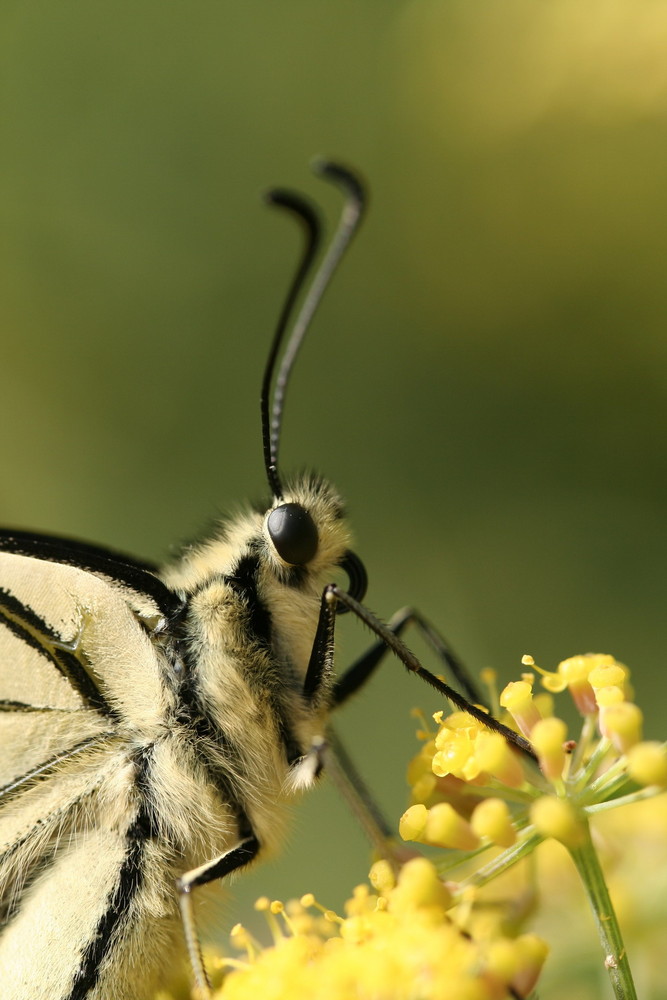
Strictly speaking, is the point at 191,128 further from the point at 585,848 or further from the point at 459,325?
the point at 585,848

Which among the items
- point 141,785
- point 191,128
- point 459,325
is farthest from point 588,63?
point 141,785

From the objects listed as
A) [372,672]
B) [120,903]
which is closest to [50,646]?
[120,903]

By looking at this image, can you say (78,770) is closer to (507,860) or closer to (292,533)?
(292,533)

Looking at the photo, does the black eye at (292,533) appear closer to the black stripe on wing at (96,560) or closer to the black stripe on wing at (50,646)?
the black stripe on wing at (96,560)

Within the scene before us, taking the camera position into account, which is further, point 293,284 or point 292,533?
point 293,284

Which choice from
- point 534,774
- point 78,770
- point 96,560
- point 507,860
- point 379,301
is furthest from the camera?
point 379,301

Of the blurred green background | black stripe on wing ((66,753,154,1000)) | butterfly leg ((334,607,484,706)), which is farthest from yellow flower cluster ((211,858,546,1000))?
the blurred green background

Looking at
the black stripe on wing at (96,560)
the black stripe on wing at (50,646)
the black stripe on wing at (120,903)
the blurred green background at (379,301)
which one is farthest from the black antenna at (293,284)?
the blurred green background at (379,301)
